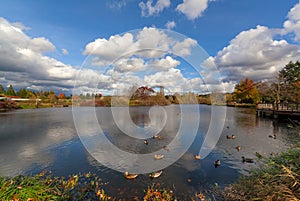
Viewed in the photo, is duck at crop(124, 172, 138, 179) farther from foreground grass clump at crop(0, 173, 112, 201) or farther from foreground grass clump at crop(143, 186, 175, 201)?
foreground grass clump at crop(143, 186, 175, 201)

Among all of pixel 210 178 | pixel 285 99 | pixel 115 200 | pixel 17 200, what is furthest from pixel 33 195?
pixel 285 99

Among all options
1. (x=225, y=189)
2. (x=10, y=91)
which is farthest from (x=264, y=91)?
(x=10, y=91)

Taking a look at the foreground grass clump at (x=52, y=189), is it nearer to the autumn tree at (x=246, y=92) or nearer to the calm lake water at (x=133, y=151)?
the calm lake water at (x=133, y=151)

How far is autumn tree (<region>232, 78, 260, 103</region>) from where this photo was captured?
46.5 meters

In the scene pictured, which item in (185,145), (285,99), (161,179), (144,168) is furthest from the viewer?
(285,99)

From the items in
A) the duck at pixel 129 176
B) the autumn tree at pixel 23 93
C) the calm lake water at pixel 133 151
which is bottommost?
the calm lake water at pixel 133 151

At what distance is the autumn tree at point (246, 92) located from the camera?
153 ft

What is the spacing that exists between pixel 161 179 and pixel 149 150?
11.4 feet

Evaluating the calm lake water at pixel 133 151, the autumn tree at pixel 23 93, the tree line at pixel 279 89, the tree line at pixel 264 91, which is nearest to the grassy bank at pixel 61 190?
the calm lake water at pixel 133 151

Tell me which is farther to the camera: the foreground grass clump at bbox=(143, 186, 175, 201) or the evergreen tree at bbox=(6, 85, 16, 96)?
the evergreen tree at bbox=(6, 85, 16, 96)

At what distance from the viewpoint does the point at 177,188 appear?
214 inches

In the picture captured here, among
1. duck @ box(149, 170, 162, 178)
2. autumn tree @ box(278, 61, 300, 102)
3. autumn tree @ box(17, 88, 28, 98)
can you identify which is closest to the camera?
duck @ box(149, 170, 162, 178)

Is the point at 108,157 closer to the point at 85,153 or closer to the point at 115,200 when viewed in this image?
the point at 85,153

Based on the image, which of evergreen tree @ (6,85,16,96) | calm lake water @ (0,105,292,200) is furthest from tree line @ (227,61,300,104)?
evergreen tree @ (6,85,16,96)
